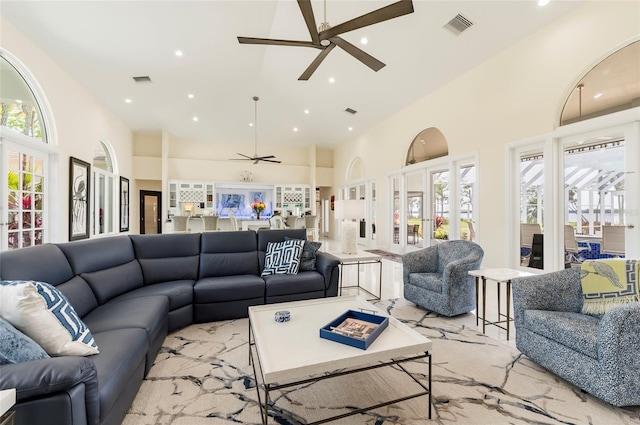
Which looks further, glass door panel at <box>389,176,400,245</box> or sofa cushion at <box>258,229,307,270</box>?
glass door panel at <box>389,176,400,245</box>

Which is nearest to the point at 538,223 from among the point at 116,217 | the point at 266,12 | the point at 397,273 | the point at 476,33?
the point at 397,273

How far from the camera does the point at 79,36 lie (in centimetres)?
468

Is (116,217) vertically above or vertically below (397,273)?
above

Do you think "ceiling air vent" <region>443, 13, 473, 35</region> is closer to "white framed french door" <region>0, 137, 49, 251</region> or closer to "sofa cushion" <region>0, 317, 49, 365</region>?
"sofa cushion" <region>0, 317, 49, 365</region>

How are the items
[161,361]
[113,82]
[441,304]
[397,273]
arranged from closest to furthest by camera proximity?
[161,361]
[441,304]
[397,273]
[113,82]

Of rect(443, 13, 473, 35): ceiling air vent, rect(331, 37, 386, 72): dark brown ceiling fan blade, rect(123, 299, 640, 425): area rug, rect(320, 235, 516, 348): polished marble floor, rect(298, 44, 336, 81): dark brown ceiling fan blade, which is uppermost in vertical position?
rect(443, 13, 473, 35): ceiling air vent

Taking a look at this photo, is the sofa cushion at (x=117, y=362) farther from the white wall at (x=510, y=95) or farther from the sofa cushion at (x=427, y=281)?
the white wall at (x=510, y=95)

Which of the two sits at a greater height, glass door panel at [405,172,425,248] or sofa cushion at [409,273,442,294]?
glass door panel at [405,172,425,248]

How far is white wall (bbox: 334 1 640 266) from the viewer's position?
3635mm

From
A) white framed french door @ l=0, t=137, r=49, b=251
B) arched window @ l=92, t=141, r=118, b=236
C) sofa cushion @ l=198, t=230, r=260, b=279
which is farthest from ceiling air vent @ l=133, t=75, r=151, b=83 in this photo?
sofa cushion @ l=198, t=230, r=260, b=279

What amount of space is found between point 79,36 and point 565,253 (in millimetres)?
8351

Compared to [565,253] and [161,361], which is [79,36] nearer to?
[161,361]

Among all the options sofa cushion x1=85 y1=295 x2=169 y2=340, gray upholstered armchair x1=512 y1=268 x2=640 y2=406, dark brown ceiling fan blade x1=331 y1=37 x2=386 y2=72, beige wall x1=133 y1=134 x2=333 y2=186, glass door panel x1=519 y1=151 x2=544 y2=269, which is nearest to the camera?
gray upholstered armchair x1=512 y1=268 x2=640 y2=406

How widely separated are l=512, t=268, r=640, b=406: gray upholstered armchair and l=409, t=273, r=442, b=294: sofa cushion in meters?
0.91
